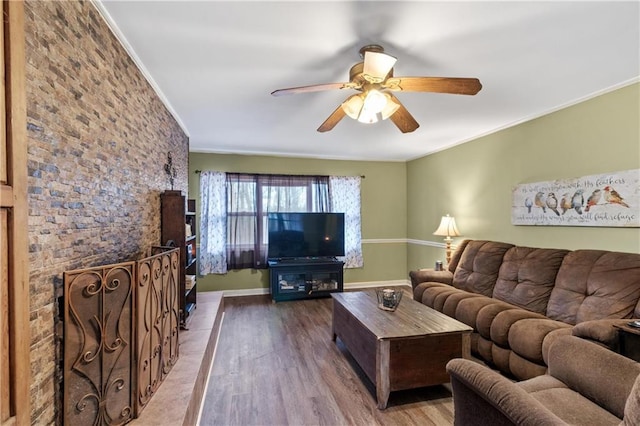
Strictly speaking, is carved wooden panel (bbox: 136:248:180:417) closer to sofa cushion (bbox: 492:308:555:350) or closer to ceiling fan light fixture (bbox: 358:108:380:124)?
ceiling fan light fixture (bbox: 358:108:380:124)

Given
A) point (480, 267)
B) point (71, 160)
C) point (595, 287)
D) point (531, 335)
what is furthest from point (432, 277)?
point (71, 160)

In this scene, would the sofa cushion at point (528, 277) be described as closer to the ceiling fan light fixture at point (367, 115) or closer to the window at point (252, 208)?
the ceiling fan light fixture at point (367, 115)

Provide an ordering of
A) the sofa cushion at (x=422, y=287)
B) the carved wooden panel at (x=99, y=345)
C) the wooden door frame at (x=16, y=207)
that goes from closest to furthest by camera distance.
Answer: the wooden door frame at (x=16, y=207) < the carved wooden panel at (x=99, y=345) < the sofa cushion at (x=422, y=287)

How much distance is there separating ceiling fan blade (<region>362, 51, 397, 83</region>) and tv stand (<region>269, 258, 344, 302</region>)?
11.3 ft

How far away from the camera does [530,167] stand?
333 centimetres

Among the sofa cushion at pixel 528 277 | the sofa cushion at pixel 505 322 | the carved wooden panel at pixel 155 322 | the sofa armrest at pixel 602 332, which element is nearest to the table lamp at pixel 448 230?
the sofa cushion at pixel 528 277

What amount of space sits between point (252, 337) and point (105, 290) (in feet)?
7.28

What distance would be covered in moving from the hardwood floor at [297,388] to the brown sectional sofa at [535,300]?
2.04 ft

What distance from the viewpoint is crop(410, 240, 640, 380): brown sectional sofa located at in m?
2.08

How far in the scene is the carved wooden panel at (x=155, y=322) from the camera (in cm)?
160

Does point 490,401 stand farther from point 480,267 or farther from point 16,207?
point 480,267

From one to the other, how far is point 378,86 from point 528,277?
90.0 inches

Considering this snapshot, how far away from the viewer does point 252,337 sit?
3.31 m

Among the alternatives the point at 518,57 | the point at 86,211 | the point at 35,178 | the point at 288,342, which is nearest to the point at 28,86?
the point at 35,178
